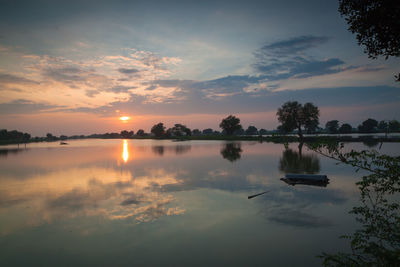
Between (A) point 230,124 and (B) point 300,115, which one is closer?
(B) point 300,115

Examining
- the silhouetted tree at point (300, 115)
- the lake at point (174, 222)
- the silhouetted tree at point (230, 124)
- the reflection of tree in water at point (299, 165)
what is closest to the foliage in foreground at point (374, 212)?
the lake at point (174, 222)

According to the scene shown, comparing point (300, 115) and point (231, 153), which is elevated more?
point (300, 115)

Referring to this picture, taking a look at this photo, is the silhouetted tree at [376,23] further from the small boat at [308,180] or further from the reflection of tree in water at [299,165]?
the reflection of tree in water at [299,165]

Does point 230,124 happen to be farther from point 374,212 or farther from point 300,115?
point 374,212

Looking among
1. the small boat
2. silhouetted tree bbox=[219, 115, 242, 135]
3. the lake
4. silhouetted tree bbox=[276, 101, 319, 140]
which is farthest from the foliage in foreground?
silhouetted tree bbox=[219, 115, 242, 135]

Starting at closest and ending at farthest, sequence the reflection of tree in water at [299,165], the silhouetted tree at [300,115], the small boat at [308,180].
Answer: the small boat at [308,180]
the reflection of tree in water at [299,165]
the silhouetted tree at [300,115]

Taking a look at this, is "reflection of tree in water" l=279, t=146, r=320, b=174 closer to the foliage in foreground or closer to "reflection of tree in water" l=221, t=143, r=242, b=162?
"reflection of tree in water" l=221, t=143, r=242, b=162

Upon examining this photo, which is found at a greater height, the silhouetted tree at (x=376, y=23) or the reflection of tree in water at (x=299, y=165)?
the silhouetted tree at (x=376, y=23)

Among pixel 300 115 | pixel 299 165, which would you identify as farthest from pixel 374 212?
pixel 300 115

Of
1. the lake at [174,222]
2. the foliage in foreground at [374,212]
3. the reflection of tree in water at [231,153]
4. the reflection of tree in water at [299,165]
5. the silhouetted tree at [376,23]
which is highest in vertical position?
the silhouetted tree at [376,23]

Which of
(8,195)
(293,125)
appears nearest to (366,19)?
(8,195)

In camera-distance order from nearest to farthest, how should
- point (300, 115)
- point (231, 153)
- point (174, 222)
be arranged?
point (174, 222)
point (231, 153)
point (300, 115)

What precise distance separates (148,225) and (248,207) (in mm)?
8971

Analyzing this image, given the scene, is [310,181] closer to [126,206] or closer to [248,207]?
[248,207]
